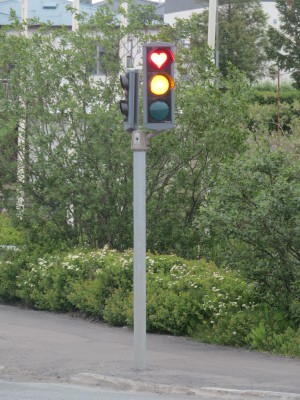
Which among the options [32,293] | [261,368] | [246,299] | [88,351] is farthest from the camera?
[32,293]

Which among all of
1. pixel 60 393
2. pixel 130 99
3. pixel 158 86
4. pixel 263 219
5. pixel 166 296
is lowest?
pixel 60 393

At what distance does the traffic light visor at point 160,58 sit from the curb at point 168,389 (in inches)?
128

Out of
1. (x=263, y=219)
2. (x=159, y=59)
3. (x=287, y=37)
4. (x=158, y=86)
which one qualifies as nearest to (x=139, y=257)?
(x=158, y=86)

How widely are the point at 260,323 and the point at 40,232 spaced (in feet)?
22.8

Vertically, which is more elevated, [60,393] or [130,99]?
[130,99]

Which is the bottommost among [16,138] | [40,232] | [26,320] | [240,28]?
[26,320]

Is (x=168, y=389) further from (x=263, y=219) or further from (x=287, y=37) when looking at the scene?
(x=287, y=37)

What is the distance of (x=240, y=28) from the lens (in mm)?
53844

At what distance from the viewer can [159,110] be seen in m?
10.7

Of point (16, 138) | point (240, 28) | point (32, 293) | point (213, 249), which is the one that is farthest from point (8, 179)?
point (240, 28)

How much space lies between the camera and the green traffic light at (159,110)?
10680 millimetres

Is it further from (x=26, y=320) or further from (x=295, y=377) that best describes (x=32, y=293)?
(x=295, y=377)

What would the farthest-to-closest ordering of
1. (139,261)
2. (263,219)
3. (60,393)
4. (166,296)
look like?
(166,296), (263,219), (139,261), (60,393)

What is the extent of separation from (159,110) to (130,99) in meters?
0.41
